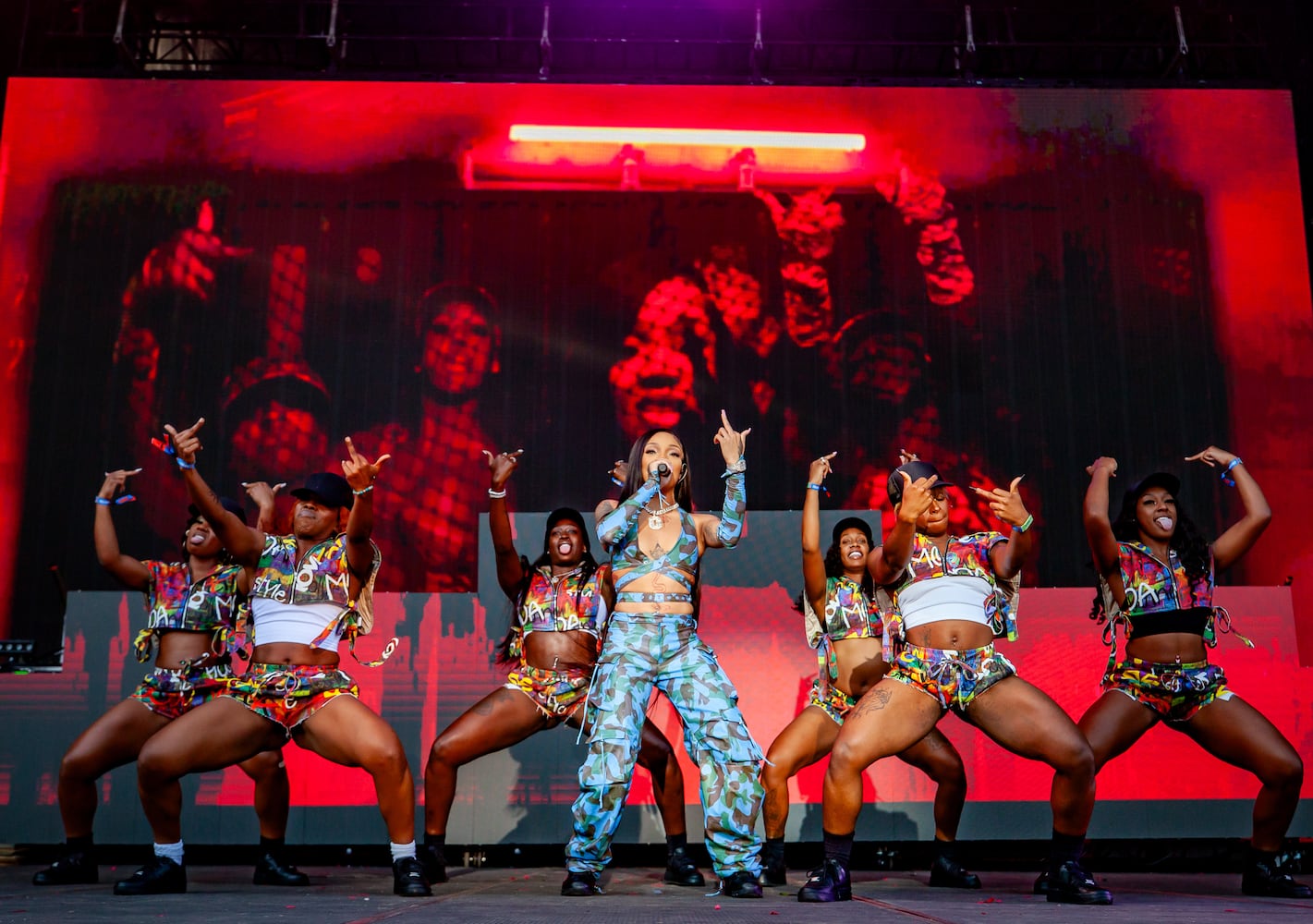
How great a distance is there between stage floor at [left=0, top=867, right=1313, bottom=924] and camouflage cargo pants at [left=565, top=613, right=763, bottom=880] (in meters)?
0.20

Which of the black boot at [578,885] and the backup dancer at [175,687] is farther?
the backup dancer at [175,687]

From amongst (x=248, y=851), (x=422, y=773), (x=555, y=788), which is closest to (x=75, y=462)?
(x=248, y=851)

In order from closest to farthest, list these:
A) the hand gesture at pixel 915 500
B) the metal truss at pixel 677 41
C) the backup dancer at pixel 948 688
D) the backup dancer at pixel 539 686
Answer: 1. the backup dancer at pixel 948 688
2. the hand gesture at pixel 915 500
3. the backup dancer at pixel 539 686
4. the metal truss at pixel 677 41

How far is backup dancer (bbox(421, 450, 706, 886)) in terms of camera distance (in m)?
4.69

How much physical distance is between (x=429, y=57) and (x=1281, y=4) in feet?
20.1

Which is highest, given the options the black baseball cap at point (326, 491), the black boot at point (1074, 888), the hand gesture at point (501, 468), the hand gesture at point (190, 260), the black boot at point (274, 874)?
the hand gesture at point (190, 260)

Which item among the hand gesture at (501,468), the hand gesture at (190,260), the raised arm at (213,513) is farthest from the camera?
the hand gesture at (190,260)

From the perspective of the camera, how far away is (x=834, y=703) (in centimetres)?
475

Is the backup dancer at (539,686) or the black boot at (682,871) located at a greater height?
the backup dancer at (539,686)

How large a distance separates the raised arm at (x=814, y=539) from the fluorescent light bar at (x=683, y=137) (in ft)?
13.8

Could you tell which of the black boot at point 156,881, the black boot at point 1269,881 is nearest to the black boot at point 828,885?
the black boot at point 1269,881

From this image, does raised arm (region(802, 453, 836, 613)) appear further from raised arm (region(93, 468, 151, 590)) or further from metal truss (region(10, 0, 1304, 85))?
metal truss (region(10, 0, 1304, 85))

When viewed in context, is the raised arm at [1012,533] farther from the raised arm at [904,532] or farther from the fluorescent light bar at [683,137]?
the fluorescent light bar at [683,137]

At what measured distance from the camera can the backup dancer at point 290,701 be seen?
3.88 m
